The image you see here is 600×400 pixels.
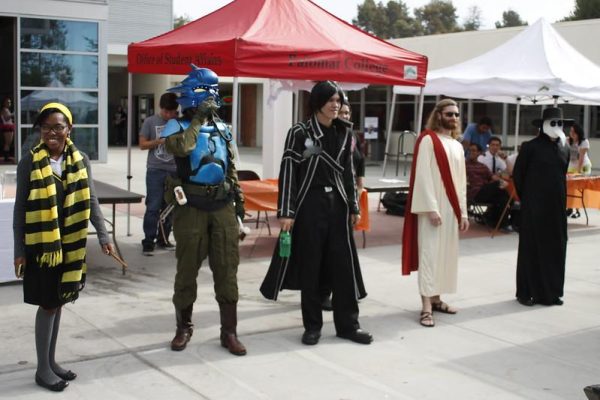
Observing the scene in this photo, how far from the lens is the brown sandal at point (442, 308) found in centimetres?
696

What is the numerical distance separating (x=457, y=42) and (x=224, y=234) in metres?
22.3

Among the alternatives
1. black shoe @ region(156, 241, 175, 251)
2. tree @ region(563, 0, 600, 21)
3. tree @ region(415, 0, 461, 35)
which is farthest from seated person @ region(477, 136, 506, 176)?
tree @ region(415, 0, 461, 35)

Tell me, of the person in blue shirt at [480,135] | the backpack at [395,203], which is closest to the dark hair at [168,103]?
the backpack at [395,203]

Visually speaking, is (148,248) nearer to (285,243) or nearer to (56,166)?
(285,243)

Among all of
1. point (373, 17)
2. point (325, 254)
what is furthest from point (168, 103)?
point (373, 17)

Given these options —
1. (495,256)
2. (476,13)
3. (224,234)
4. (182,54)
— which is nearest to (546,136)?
(495,256)

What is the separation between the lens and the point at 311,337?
5.91 m

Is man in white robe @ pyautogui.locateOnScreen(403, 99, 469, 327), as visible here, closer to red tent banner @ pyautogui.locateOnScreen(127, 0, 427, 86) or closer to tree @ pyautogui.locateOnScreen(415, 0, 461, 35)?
red tent banner @ pyautogui.locateOnScreen(127, 0, 427, 86)

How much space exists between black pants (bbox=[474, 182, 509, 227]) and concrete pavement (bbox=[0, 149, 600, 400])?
319 centimetres

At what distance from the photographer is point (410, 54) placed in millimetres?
9852

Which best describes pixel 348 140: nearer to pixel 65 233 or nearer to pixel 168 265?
pixel 65 233

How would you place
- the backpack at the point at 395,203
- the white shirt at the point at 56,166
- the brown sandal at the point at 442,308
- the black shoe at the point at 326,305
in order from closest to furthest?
1. the white shirt at the point at 56,166
2. the black shoe at the point at 326,305
3. the brown sandal at the point at 442,308
4. the backpack at the point at 395,203

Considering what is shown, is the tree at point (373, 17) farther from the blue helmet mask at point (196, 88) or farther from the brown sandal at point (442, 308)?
the blue helmet mask at point (196, 88)

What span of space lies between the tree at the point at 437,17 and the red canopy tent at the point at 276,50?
88092 millimetres
